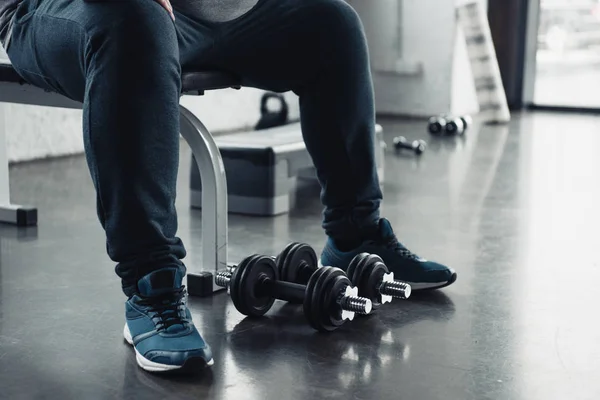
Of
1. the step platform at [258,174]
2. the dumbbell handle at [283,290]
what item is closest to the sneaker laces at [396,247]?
the dumbbell handle at [283,290]

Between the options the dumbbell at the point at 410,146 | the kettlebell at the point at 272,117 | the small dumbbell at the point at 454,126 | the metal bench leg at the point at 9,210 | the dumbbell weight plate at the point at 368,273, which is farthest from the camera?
the small dumbbell at the point at 454,126

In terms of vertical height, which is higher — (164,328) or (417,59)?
(417,59)

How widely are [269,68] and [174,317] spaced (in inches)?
18.0

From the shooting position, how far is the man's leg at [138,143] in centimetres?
117

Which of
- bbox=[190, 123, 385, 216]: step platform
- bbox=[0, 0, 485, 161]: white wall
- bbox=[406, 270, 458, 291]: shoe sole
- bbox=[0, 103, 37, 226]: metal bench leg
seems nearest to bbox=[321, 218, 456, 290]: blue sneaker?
bbox=[406, 270, 458, 291]: shoe sole

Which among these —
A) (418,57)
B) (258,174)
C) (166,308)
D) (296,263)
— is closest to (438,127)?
(418,57)

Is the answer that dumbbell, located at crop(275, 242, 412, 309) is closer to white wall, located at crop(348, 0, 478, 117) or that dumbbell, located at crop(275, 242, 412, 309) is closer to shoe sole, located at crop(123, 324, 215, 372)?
shoe sole, located at crop(123, 324, 215, 372)

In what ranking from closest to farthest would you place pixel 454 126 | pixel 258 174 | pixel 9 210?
pixel 9 210
pixel 258 174
pixel 454 126

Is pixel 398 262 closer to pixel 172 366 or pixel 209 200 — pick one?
pixel 209 200

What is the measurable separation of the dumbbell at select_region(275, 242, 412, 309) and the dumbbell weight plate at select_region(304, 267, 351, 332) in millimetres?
83

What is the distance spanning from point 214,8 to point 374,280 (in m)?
0.49

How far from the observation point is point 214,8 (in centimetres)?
140

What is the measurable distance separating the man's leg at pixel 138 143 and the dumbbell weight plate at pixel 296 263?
300mm

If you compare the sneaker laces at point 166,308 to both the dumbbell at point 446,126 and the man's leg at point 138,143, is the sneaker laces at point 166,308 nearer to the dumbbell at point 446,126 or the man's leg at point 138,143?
the man's leg at point 138,143
